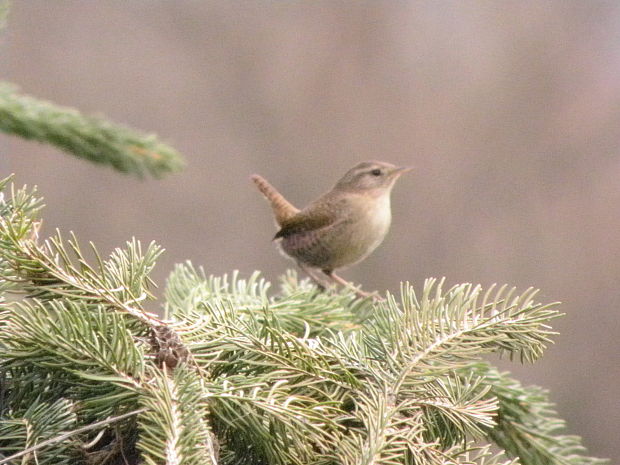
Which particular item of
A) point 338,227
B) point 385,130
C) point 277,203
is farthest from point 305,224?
point 385,130

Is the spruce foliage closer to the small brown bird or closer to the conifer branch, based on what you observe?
the conifer branch

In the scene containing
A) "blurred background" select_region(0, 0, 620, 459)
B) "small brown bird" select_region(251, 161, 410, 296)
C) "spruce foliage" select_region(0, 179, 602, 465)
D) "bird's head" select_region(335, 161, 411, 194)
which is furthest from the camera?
"blurred background" select_region(0, 0, 620, 459)

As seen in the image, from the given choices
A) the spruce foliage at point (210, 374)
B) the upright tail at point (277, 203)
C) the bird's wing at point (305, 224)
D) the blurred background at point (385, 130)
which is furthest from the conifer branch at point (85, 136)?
the blurred background at point (385, 130)

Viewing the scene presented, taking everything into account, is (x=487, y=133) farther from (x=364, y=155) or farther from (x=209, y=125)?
(x=209, y=125)

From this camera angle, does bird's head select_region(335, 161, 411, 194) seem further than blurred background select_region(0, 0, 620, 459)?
No

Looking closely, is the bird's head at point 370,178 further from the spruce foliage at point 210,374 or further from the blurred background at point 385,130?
the blurred background at point 385,130

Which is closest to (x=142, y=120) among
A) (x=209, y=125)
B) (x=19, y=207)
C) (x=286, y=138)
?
(x=209, y=125)

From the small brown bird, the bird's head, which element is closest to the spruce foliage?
the small brown bird
